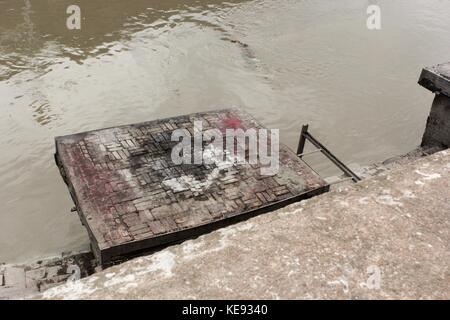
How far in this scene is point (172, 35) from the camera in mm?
10695

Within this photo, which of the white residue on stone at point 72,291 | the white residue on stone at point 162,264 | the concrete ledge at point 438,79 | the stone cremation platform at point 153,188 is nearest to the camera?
the white residue on stone at point 72,291

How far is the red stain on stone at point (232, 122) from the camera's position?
5258mm

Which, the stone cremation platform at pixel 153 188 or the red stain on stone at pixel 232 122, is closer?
the stone cremation platform at pixel 153 188

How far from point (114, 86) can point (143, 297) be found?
7383 mm

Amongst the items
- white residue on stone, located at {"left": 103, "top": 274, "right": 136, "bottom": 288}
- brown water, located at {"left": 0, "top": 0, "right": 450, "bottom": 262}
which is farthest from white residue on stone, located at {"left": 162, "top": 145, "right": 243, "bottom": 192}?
white residue on stone, located at {"left": 103, "top": 274, "right": 136, "bottom": 288}

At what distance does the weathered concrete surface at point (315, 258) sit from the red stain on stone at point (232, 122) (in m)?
2.90

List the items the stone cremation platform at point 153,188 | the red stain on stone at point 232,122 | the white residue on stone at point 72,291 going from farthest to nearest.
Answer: the red stain on stone at point 232,122, the stone cremation platform at point 153,188, the white residue on stone at point 72,291

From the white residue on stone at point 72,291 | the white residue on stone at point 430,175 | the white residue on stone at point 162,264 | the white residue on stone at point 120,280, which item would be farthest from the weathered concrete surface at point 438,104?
the white residue on stone at point 72,291

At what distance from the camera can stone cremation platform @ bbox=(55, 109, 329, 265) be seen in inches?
147

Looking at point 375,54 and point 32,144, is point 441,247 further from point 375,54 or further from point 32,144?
point 375,54

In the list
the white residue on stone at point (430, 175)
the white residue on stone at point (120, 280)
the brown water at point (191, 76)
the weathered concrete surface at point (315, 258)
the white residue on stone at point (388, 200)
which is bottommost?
the brown water at point (191, 76)

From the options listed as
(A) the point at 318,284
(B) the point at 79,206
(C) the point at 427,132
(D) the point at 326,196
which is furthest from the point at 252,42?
(A) the point at 318,284

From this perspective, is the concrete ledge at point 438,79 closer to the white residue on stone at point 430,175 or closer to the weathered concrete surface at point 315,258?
the white residue on stone at point 430,175

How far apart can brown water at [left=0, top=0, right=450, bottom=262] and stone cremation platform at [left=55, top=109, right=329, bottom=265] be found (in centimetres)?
149
